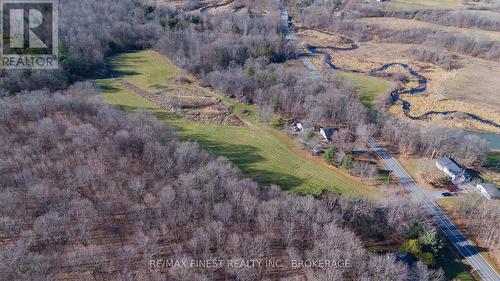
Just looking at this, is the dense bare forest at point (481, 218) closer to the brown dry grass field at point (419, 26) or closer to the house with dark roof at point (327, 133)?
the house with dark roof at point (327, 133)

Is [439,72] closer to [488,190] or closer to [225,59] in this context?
[488,190]

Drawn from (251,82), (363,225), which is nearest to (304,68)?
(251,82)

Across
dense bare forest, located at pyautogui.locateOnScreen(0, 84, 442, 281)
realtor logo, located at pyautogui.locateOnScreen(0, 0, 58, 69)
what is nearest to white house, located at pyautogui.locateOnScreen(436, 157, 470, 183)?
dense bare forest, located at pyautogui.locateOnScreen(0, 84, 442, 281)

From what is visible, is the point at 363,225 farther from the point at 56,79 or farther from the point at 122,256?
the point at 56,79

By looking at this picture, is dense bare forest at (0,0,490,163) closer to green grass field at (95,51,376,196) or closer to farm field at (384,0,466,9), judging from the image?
green grass field at (95,51,376,196)

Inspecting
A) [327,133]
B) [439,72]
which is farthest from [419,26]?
[327,133]
